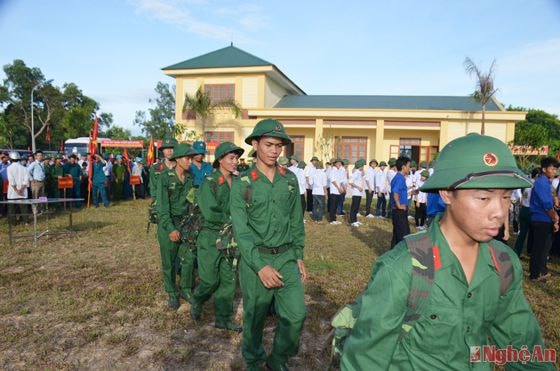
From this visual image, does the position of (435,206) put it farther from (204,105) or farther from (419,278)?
(204,105)

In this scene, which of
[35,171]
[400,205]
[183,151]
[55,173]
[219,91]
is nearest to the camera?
[183,151]

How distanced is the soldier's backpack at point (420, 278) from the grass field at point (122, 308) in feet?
7.73

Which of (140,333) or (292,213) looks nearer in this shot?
(292,213)

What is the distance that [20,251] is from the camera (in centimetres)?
759

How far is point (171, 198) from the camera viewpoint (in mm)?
5086

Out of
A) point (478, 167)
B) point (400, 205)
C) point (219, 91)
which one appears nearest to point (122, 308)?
point (478, 167)

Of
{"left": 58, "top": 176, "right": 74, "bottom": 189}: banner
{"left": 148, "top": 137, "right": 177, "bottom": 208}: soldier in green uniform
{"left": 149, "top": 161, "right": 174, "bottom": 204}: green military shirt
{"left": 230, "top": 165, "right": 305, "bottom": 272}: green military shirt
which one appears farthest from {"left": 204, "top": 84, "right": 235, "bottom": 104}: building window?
{"left": 230, "top": 165, "right": 305, "bottom": 272}: green military shirt

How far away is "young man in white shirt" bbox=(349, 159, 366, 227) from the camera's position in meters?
11.3

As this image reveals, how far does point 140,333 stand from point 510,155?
13.7 ft

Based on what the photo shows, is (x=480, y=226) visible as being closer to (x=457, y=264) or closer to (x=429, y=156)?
(x=457, y=264)

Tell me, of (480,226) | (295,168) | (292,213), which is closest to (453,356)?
(480,226)

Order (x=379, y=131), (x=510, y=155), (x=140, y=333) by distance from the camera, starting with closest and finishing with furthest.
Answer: (x=510, y=155), (x=140, y=333), (x=379, y=131)

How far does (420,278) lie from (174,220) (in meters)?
4.38

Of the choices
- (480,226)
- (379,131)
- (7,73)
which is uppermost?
(7,73)
